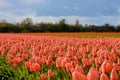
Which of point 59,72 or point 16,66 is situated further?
point 16,66

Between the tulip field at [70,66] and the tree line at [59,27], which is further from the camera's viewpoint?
the tree line at [59,27]

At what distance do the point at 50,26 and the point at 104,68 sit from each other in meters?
52.5

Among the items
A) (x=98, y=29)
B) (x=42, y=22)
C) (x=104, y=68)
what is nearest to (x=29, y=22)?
(x=42, y=22)

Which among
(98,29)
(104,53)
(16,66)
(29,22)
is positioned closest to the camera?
(104,53)

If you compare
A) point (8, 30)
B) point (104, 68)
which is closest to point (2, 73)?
point (104, 68)

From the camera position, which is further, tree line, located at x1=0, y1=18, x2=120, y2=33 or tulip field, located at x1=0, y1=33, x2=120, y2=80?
tree line, located at x1=0, y1=18, x2=120, y2=33

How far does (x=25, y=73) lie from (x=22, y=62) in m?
0.88

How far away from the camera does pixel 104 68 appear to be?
10.0 feet

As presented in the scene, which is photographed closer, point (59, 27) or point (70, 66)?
point (70, 66)

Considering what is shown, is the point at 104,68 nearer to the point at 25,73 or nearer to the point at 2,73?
the point at 25,73

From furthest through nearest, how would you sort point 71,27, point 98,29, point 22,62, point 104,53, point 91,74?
point 71,27
point 98,29
point 22,62
point 104,53
point 91,74

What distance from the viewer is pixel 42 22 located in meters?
57.5

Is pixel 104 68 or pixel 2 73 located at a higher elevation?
pixel 104 68

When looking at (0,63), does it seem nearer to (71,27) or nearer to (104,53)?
(104,53)
